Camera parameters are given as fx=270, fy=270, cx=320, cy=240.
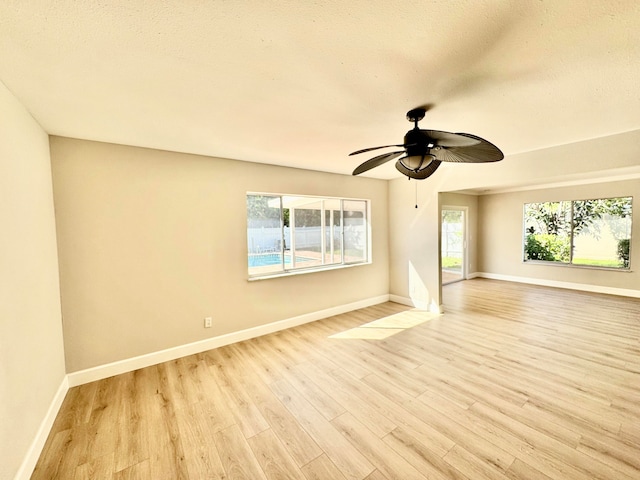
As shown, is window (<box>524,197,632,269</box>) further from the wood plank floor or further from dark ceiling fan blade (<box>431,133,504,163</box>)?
dark ceiling fan blade (<box>431,133,504,163</box>)

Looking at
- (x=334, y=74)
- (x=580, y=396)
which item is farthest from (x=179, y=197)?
(x=580, y=396)

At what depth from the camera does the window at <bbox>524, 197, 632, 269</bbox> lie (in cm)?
546

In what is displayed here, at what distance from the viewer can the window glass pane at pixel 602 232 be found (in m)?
5.41

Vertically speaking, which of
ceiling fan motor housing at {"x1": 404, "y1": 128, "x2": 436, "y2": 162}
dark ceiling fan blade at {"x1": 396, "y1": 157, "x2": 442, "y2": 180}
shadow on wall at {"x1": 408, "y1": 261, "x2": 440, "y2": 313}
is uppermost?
ceiling fan motor housing at {"x1": 404, "y1": 128, "x2": 436, "y2": 162}

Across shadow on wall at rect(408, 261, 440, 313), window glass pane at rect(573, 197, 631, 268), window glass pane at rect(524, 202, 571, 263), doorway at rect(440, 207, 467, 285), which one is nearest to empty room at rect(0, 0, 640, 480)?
shadow on wall at rect(408, 261, 440, 313)

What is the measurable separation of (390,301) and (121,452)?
4422 millimetres

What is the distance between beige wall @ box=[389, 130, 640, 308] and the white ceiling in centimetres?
40

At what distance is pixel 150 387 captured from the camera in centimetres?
257

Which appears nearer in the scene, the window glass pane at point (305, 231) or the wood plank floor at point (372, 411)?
the wood plank floor at point (372, 411)

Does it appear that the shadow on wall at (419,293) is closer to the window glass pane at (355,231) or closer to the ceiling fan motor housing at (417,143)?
the window glass pane at (355,231)

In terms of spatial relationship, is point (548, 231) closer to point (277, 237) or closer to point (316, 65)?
point (277, 237)

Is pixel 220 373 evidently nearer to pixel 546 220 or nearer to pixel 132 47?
pixel 132 47

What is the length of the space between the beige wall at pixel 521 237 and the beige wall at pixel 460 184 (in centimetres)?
7

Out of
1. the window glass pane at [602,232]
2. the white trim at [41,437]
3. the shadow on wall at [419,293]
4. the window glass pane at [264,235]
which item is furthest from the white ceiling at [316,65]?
the window glass pane at [602,232]
